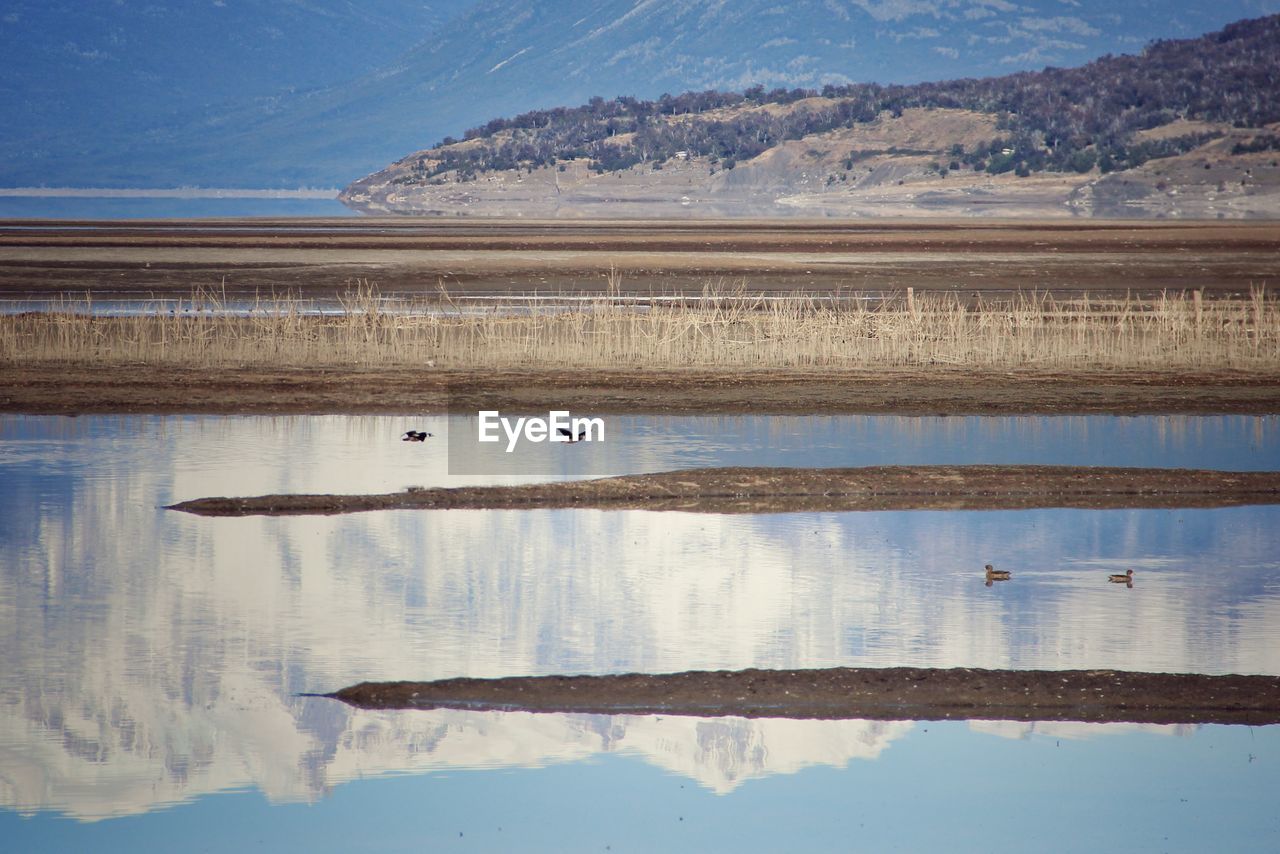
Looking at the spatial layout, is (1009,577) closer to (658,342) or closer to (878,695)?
(878,695)

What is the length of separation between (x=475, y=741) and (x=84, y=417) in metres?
15.3

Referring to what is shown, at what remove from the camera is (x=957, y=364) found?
96.7ft

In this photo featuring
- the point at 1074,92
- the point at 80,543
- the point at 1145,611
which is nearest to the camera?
the point at 1145,611

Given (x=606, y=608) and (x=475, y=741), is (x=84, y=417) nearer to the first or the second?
(x=606, y=608)

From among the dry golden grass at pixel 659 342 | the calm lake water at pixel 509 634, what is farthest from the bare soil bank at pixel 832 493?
the dry golden grass at pixel 659 342

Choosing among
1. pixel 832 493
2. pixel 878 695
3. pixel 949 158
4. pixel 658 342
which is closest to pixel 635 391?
pixel 658 342

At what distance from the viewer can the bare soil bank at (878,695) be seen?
11.0 metres

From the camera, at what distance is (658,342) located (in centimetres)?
3072

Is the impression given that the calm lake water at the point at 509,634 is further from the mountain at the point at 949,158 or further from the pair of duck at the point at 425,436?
the mountain at the point at 949,158

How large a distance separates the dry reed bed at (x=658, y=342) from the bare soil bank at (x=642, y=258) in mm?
13117

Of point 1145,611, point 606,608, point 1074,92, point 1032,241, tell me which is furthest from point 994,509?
point 1074,92

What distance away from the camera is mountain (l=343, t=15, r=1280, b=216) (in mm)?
138625

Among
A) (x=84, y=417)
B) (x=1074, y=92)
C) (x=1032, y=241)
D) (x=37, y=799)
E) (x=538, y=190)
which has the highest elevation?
(x=1074, y=92)

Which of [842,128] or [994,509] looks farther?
[842,128]
